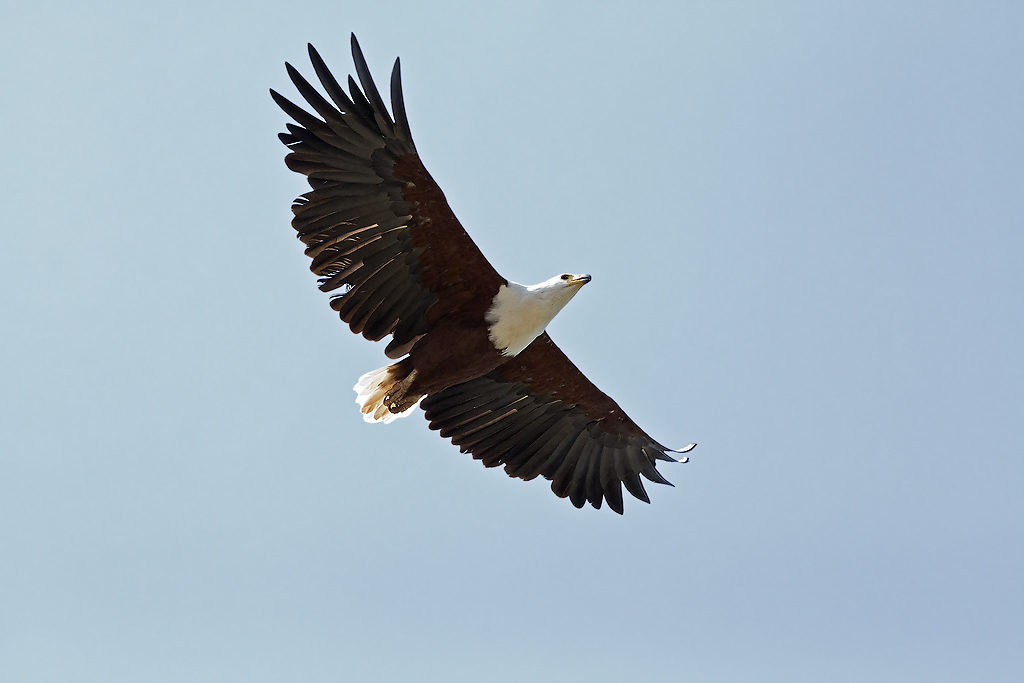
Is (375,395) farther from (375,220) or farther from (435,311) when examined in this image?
(375,220)

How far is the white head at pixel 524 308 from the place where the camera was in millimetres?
10938

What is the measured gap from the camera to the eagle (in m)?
10.1

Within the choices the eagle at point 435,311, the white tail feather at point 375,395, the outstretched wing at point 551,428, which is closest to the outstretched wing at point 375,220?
the eagle at point 435,311

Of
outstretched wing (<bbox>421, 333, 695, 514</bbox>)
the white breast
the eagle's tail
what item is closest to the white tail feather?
the eagle's tail

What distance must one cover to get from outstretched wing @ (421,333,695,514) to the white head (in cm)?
75

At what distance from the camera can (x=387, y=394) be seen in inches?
451

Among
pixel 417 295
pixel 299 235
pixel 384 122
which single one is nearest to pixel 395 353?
pixel 417 295

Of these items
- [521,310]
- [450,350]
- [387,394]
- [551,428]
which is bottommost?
[387,394]

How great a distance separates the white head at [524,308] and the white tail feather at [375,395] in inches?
46.2

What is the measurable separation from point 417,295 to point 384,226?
2.47 ft

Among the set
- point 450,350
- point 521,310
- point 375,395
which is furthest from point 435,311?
point 375,395

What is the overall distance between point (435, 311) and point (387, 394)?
0.99m

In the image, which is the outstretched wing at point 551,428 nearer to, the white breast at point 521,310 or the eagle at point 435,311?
the eagle at point 435,311

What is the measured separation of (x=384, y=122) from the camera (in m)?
10.1
